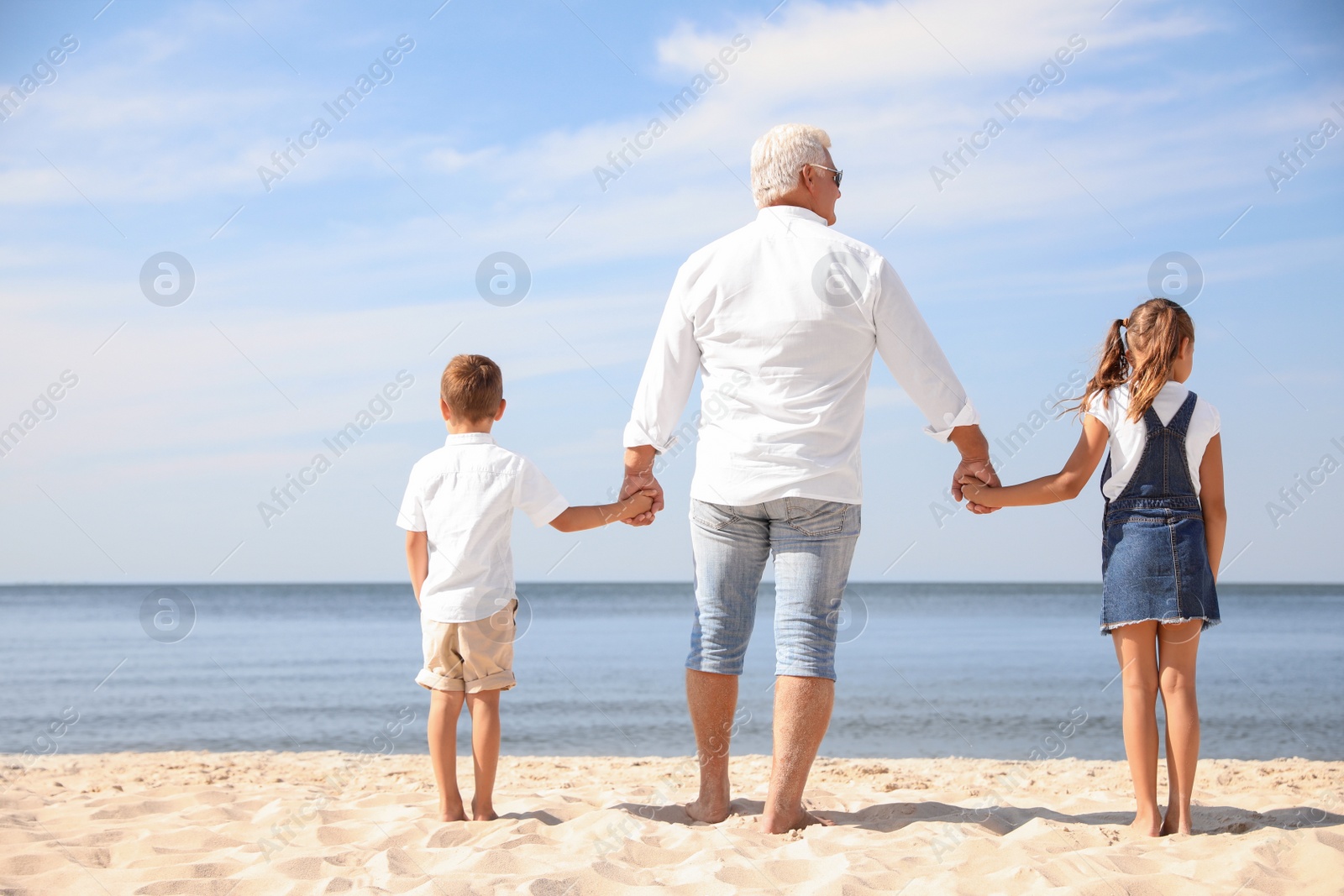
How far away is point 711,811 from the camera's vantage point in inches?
127

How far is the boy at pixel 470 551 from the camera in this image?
3.26m

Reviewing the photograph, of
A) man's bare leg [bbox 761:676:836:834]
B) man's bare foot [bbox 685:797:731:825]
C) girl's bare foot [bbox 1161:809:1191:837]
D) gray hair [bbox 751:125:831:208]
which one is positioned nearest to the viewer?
man's bare leg [bbox 761:676:836:834]

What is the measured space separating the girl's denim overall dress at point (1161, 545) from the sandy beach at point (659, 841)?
0.68 m

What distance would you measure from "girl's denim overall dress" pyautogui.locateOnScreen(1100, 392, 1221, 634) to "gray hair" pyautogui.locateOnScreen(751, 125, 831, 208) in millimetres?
1364

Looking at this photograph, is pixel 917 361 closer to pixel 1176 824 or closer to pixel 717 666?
pixel 717 666

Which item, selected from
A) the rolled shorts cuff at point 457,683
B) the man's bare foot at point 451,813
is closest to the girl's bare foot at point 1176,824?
the rolled shorts cuff at point 457,683

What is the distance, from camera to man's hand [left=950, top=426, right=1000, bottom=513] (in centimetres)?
319

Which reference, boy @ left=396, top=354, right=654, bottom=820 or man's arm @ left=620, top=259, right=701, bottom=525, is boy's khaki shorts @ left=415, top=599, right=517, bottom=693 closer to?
boy @ left=396, top=354, right=654, bottom=820

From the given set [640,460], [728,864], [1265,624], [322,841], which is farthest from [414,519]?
[1265,624]

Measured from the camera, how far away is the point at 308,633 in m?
22.6

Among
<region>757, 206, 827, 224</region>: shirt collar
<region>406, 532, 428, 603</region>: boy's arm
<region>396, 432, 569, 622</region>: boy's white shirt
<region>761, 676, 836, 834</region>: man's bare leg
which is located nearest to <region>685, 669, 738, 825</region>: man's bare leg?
<region>761, 676, 836, 834</region>: man's bare leg

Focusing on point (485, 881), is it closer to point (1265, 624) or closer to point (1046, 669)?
point (1046, 669)

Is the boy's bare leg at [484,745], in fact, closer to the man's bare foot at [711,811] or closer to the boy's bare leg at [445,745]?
the boy's bare leg at [445,745]

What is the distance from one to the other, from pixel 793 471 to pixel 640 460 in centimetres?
62
